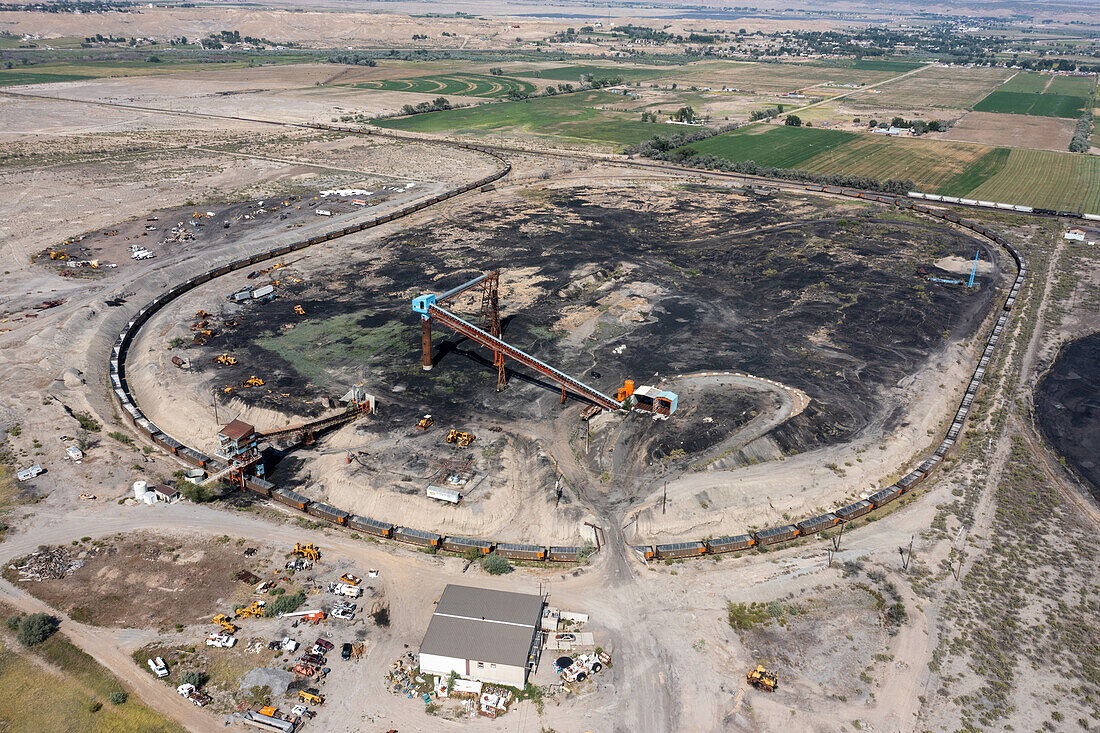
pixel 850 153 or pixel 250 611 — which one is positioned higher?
pixel 850 153

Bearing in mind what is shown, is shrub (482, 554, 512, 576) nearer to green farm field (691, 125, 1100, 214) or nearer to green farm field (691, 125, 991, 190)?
green farm field (691, 125, 1100, 214)

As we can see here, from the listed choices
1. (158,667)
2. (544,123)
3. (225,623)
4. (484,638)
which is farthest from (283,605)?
(544,123)

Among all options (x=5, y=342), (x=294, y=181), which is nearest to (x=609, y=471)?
(x=5, y=342)

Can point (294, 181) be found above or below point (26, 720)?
above

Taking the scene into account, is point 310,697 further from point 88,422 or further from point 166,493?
point 88,422

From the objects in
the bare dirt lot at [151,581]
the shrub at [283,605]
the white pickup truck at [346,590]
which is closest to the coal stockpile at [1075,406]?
the white pickup truck at [346,590]

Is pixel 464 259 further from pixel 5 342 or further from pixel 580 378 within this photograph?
pixel 5 342

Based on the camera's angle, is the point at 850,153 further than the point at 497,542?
Yes
